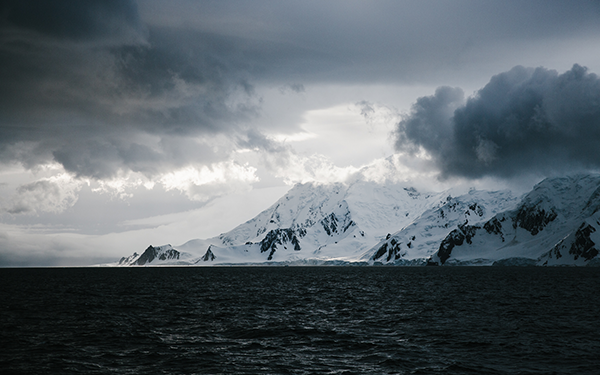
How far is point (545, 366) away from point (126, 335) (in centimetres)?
3704

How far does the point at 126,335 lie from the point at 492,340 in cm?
3541

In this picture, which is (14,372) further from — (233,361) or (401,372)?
(401,372)

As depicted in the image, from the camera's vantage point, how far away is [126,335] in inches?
1750

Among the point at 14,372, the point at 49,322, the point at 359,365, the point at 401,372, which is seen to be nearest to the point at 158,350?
the point at 14,372

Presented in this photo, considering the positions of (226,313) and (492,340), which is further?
(226,313)

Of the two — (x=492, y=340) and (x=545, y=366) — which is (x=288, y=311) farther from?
(x=545, y=366)

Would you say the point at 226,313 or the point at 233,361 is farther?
the point at 226,313

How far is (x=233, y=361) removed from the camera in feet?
112

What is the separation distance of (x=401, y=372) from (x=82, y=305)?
196ft

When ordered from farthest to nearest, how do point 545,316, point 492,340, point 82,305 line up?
point 82,305
point 545,316
point 492,340

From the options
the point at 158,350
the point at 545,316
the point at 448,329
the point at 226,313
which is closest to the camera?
the point at 158,350

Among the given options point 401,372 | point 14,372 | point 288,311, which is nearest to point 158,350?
point 14,372

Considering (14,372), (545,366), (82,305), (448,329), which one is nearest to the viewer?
(14,372)

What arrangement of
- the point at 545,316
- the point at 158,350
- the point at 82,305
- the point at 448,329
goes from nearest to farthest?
1. the point at 158,350
2. the point at 448,329
3. the point at 545,316
4. the point at 82,305
